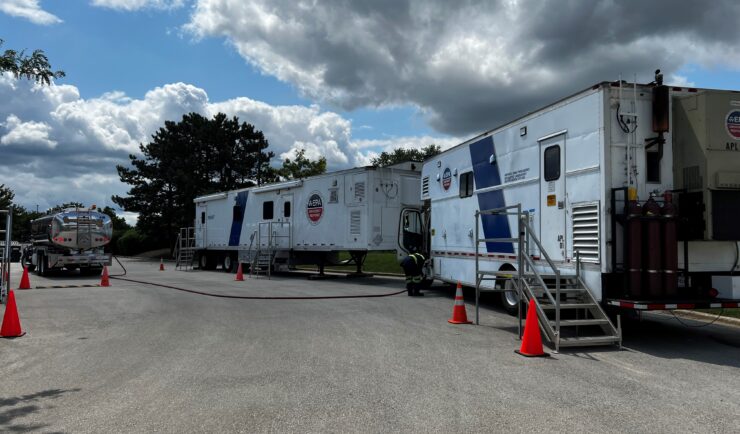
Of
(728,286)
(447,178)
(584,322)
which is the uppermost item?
(447,178)

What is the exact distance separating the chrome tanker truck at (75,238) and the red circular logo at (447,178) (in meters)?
15.3

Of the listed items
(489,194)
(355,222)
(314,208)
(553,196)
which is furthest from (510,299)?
(314,208)

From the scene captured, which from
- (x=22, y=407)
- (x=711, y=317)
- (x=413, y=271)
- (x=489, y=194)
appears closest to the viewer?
(x=22, y=407)

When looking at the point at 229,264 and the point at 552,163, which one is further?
the point at 229,264

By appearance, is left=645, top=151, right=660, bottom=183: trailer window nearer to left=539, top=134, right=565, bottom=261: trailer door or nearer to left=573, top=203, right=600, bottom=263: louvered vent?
left=573, top=203, right=600, bottom=263: louvered vent

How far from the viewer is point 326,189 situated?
19.6 metres

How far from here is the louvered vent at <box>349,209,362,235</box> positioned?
18.2 meters

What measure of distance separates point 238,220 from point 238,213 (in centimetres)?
32

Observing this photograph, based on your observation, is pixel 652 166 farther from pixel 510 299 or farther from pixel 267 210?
pixel 267 210

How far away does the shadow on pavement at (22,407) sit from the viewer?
4.37 metres

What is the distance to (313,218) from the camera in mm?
20141

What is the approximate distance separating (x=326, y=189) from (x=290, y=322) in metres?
10.3

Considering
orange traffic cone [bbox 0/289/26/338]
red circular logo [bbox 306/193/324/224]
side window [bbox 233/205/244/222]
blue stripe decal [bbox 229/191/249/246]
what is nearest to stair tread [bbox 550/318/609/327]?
orange traffic cone [bbox 0/289/26/338]

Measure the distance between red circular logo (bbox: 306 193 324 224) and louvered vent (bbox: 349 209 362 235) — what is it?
67.2 inches
